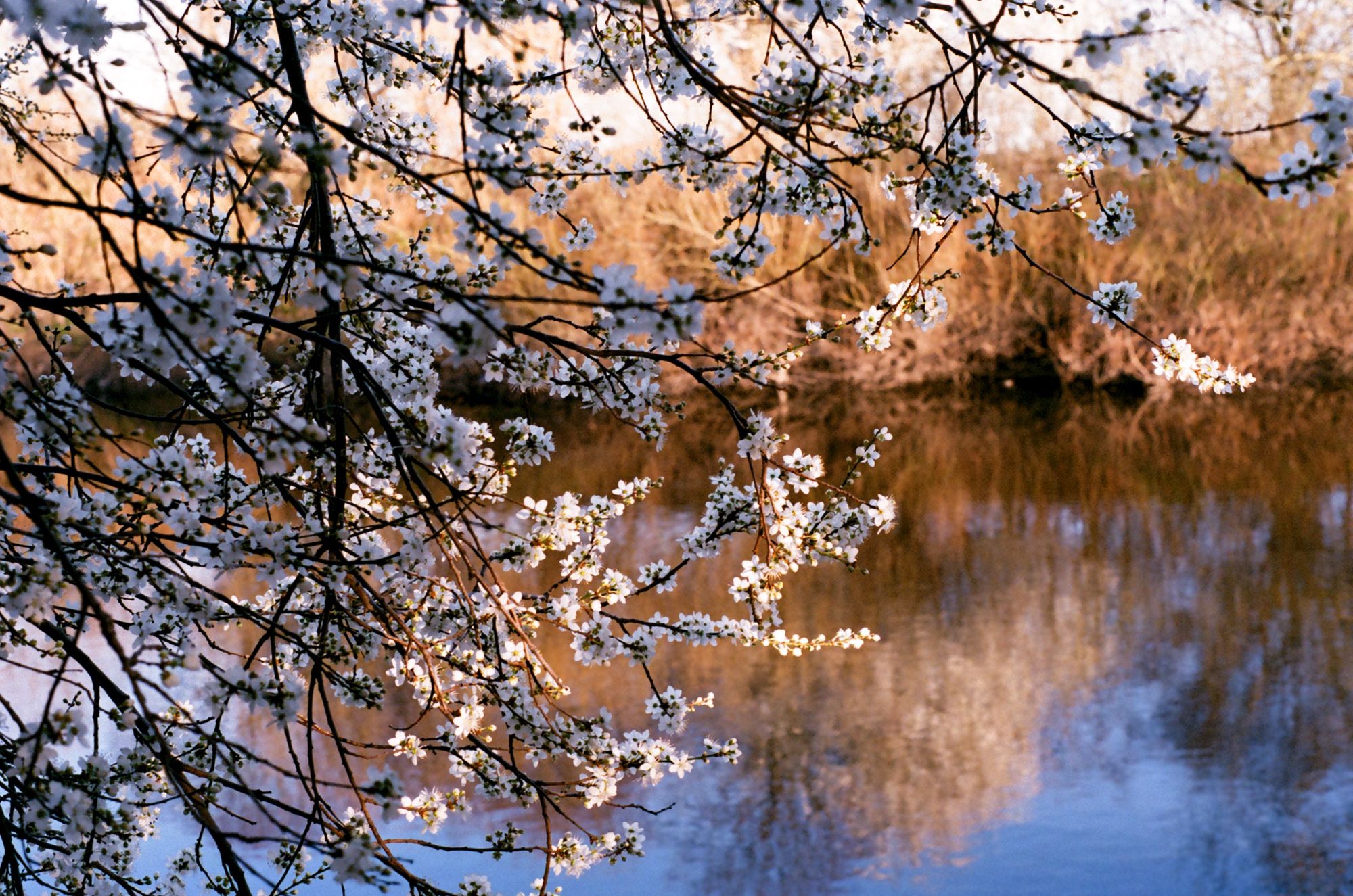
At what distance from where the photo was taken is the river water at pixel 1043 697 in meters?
6.19

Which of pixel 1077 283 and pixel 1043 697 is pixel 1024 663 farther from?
pixel 1077 283

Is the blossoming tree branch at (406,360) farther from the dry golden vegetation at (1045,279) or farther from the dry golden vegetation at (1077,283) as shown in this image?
the dry golden vegetation at (1077,283)

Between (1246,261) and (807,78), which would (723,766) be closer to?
(807,78)

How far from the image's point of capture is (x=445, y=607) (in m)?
2.99

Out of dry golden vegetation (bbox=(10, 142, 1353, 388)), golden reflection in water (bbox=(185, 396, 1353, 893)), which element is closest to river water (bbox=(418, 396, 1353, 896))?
golden reflection in water (bbox=(185, 396, 1353, 893))

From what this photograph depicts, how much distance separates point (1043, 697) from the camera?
26.1ft

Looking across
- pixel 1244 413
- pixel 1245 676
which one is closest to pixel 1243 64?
pixel 1244 413

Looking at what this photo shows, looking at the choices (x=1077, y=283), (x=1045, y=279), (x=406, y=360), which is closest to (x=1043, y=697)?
(x=406, y=360)

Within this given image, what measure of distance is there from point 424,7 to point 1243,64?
→ 22869 mm

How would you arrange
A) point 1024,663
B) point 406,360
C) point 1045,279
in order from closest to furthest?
point 406,360 → point 1024,663 → point 1045,279

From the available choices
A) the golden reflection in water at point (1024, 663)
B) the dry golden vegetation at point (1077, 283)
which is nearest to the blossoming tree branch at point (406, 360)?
the golden reflection in water at point (1024, 663)

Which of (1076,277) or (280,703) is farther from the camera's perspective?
(1076,277)

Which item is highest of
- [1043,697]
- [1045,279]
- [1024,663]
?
[1045,279]

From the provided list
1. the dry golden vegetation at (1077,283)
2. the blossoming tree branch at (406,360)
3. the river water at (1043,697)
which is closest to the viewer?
the blossoming tree branch at (406,360)
